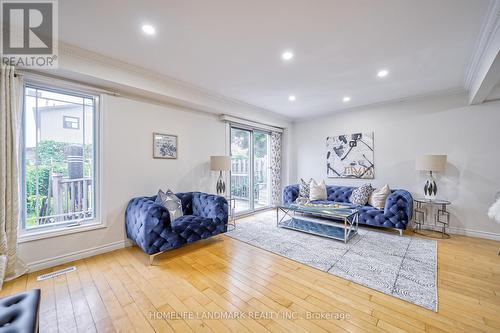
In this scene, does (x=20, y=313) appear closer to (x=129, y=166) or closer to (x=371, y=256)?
(x=129, y=166)

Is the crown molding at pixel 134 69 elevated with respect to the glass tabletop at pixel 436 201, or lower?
elevated

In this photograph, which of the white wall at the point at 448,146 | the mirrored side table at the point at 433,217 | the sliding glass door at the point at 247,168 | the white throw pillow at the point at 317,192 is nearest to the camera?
the white wall at the point at 448,146

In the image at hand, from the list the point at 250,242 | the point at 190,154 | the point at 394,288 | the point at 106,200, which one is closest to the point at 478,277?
the point at 394,288

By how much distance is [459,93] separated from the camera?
3633 millimetres

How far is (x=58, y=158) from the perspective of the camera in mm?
2684

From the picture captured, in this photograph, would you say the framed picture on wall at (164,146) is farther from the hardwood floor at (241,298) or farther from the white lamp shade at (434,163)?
the white lamp shade at (434,163)

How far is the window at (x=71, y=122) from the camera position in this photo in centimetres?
274

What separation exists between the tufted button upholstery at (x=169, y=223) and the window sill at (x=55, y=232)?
15.3 inches

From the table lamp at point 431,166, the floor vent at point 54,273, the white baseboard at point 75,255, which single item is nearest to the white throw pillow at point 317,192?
the table lamp at point 431,166

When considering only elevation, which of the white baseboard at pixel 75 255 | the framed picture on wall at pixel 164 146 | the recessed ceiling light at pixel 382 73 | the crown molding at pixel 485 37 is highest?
the recessed ceiling light at pixel 382 73

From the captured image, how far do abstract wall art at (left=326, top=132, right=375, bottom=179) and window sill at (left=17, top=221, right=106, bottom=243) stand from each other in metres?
4.73

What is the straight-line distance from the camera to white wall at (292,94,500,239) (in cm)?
343

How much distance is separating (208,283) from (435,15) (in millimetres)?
3369
